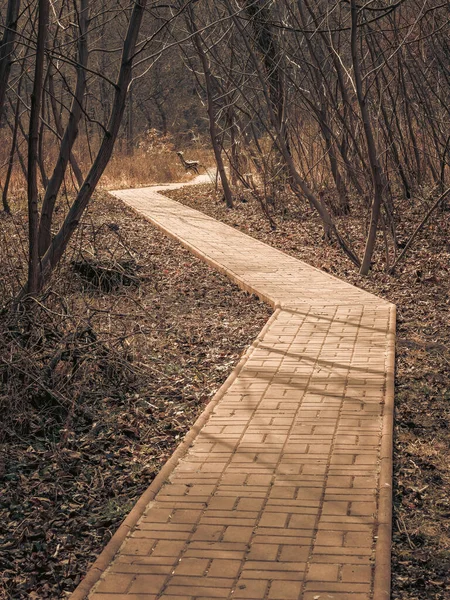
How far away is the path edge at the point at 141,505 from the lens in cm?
318

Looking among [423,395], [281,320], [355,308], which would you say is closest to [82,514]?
[423,395]

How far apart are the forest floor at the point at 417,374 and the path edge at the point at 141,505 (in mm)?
1120

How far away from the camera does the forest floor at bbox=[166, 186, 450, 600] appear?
348 centimetres

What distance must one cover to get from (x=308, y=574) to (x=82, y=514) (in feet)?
4.30

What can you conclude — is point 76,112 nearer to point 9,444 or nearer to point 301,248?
point 9,444

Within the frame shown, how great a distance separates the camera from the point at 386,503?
3.75 meters

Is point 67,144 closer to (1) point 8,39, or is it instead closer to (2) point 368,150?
(1) point 8,39

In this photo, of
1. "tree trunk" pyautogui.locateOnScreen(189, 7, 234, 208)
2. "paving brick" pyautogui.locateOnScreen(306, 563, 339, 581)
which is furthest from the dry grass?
"paving brick" pyautogui.locateOnScreen(306, 563, 339, 581)

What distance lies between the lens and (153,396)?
565 cm

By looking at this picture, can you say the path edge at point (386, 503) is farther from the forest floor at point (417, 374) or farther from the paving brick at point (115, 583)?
the paving brick at point (115, 583)

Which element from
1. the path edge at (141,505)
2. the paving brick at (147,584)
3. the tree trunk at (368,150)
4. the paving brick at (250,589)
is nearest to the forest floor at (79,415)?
the path edge at (141,505)

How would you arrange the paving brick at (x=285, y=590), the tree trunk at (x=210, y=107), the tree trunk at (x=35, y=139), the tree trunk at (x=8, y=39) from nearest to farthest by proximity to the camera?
1. the paving brick at (x=285, y=590)
2. the tree trunk at (x=35, y=139)
3. the tree trunk at (x=8, y=39)
4. the tree trunk at (x=210, y=107)

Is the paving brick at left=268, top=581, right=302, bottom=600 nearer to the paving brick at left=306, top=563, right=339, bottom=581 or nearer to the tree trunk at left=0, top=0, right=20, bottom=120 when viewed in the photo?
the paving brick at left=306, top=563, right=339, bottom=581

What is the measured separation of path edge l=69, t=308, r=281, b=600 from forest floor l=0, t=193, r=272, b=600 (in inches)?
5.2
